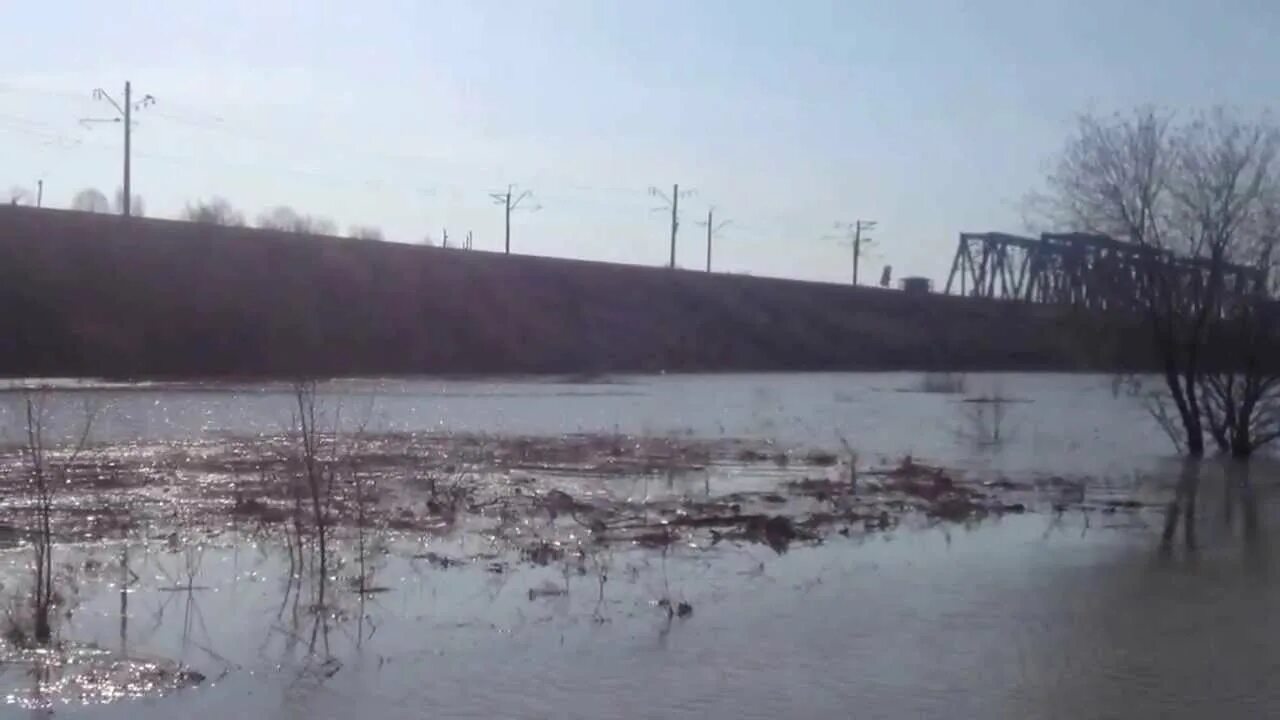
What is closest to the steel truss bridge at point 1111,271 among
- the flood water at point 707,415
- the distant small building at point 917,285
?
the flood water at point 707,415

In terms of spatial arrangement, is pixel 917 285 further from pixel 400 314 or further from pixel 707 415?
pixel 707 415

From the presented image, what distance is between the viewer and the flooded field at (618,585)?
1070 cm

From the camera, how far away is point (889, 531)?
19172 millimetres

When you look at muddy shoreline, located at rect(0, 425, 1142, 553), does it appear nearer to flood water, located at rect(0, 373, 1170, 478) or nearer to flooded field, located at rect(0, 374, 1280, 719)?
flooded field, located at rect(0, 374, 1280, 719)

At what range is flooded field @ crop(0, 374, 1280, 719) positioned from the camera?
10.7 meters

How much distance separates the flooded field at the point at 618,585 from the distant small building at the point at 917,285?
8980 cm

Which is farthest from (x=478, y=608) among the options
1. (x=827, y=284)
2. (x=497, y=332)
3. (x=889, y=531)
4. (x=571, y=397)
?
(x=827, y=284)

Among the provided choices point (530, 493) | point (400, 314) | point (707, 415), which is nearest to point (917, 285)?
point (400, 314)

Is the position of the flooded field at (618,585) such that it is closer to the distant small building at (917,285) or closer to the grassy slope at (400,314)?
the grassy slope at (400,314)

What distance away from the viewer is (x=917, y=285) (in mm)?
123000

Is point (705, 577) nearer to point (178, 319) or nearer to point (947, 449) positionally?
point (947, 449)

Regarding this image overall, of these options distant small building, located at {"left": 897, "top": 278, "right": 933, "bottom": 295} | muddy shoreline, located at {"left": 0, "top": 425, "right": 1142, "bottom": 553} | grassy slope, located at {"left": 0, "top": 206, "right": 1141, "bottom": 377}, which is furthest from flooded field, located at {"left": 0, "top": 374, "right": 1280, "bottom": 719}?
distant small building, located at {"left": 897, "top": 278, "right": 933, "bottom": 295}

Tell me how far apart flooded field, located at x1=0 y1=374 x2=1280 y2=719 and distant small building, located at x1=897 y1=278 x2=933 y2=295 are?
89.8 metres

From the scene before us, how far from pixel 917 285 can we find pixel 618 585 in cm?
11050
